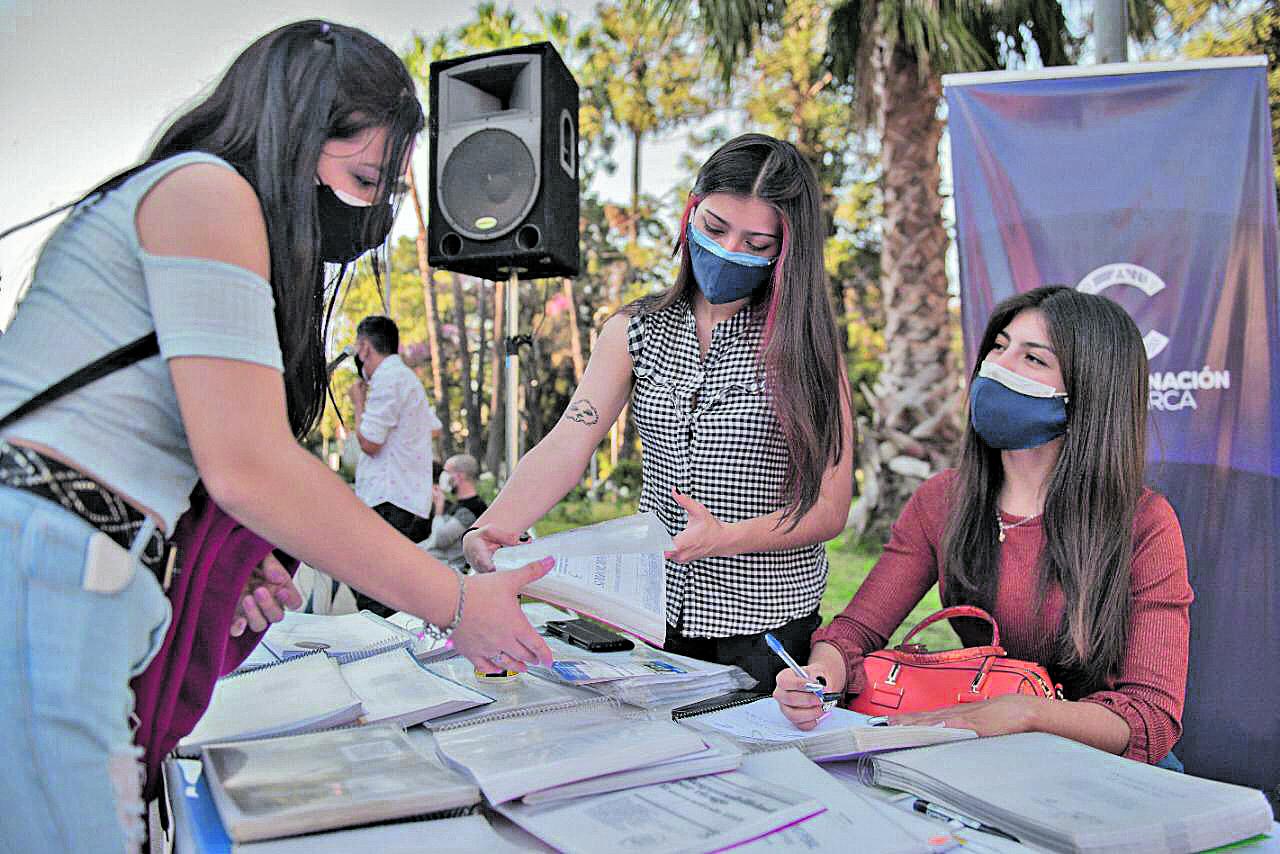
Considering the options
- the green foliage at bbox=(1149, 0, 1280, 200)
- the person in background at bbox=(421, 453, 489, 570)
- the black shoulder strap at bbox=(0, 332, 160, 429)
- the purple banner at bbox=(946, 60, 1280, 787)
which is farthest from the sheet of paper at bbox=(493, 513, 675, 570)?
the green foliage at bbox=(1149, 0, 1280, 200)

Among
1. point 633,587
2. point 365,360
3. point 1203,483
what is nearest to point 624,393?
point 633,587

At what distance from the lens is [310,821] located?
820 mm

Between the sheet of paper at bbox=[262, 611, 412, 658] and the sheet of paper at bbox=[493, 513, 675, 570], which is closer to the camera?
the sheet of paper at bbox=[493, 513, 675, 570]

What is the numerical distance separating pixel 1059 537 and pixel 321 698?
4.01 feet

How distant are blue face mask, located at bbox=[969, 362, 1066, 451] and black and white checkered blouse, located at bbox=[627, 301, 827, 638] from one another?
37 centimetres

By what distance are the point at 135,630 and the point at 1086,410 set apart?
1.50 m

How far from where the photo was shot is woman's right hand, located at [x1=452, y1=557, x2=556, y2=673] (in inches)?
39.0

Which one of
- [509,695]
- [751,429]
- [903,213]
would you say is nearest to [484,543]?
[509,695]

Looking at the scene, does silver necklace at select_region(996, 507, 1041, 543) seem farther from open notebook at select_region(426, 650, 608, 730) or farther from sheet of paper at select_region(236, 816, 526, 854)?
sheet of paper at select_region(236, 816, 526, 854)

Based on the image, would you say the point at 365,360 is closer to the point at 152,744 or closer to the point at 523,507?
the point at 523,507

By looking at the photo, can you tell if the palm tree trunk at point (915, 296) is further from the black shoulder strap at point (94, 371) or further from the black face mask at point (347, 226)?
the black shoulder strap at point (94, 371)

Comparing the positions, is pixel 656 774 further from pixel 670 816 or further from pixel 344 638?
pixel 344 638

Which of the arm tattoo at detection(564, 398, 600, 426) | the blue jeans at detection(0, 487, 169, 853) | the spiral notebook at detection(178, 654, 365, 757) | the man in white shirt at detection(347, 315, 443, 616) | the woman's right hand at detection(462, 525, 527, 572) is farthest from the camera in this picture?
the man in white shirt at detection(347, 315, 443, 616)

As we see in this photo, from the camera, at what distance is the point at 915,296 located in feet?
18.2
